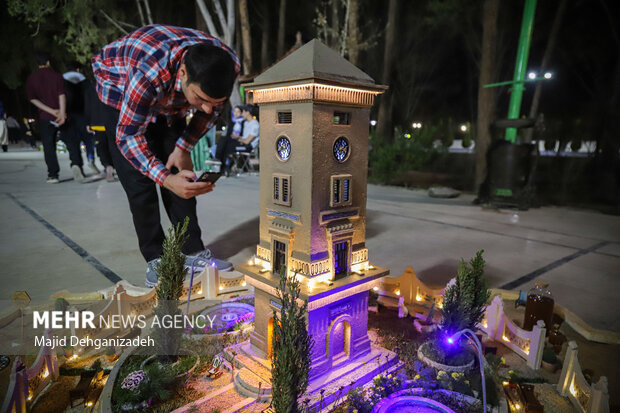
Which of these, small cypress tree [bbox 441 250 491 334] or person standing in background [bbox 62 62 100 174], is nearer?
small cypress tree [bbox 441 250 491 334]

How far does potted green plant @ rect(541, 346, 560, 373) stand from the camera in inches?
98.2

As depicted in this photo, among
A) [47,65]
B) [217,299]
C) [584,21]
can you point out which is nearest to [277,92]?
[217,299]

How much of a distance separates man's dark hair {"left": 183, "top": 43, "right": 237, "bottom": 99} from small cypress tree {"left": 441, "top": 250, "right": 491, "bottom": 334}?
2108 mm

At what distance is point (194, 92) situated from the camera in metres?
2.91

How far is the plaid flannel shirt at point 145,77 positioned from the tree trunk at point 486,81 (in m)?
7.68

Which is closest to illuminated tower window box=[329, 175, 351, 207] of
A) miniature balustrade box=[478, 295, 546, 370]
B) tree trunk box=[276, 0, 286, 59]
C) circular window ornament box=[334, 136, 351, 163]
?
circular window ornament box=[334, 136, 351, 163]

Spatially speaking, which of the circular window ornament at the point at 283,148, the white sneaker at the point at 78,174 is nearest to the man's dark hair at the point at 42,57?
the white sneaker at the point at 78,174

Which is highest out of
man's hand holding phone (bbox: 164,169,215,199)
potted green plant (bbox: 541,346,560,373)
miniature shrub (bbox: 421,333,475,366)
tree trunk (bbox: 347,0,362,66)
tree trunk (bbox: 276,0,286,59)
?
tree trunk (bbox: 276,0,286,59)

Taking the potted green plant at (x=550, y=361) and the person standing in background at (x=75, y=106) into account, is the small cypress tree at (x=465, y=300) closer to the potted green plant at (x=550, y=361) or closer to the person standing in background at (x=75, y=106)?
the potted green plant at (x=550, y=361)

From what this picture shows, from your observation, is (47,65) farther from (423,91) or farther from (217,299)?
(423,91)

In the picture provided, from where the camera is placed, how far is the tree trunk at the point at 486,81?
877cm

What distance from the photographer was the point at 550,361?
254 cm

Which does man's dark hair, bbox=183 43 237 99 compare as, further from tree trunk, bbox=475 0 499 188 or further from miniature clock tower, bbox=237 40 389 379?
tree trunk, bbox=475 0 499 188

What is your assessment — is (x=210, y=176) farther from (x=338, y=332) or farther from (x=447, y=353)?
(x=447, y=353)
